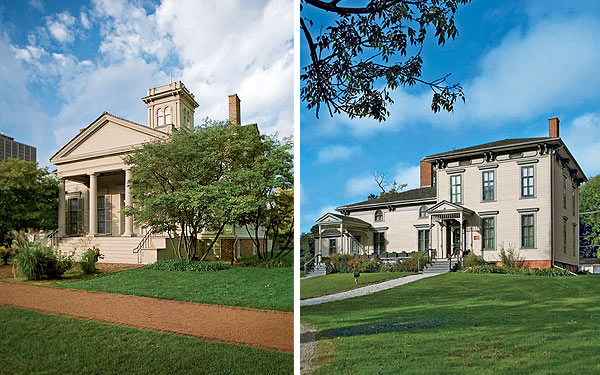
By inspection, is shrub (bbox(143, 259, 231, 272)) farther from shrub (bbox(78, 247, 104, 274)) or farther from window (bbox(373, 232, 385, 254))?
window (bbox(373, 232, 385, 254))

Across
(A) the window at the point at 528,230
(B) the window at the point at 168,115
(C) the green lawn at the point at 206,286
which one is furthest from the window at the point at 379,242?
(B) the window at the point at 168,115

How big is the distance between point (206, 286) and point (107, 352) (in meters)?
1.14

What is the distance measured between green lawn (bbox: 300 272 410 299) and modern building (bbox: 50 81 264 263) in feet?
5.49

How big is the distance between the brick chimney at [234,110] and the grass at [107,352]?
2.45 meters

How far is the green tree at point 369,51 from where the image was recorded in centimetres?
281

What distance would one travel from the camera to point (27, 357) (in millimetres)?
3033

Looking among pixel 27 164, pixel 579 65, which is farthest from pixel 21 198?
pixel 579 65

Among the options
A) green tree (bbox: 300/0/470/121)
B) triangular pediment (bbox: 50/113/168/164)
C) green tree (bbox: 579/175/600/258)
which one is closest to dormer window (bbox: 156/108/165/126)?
triangular pediment (bbox: 50/113/168/164)

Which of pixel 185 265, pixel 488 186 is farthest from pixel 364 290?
pixel 185 265

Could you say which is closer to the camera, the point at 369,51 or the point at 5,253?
the point at 369,51

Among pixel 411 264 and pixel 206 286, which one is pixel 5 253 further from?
pixel 411 264

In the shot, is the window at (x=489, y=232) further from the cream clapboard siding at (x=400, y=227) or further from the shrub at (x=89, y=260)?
the shrub at (x=89, y=260)

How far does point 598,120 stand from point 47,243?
418 cm

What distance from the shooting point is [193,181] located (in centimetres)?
446
